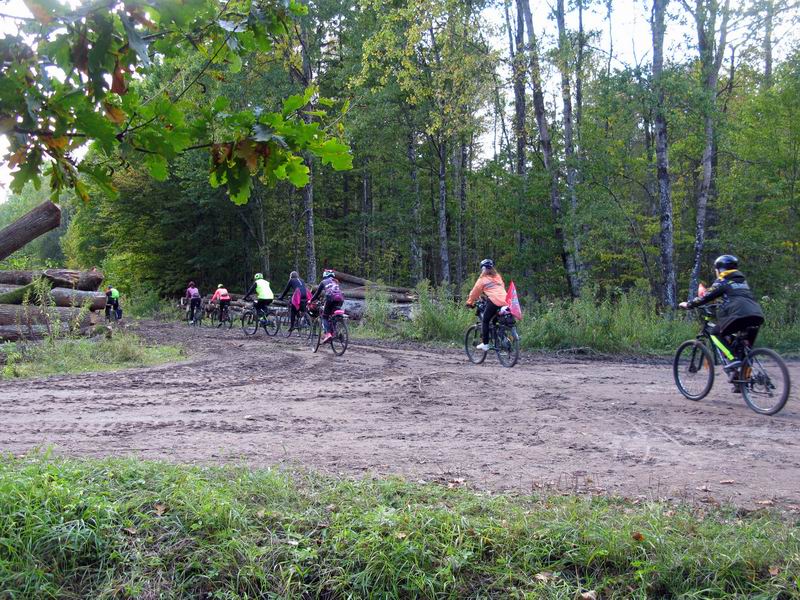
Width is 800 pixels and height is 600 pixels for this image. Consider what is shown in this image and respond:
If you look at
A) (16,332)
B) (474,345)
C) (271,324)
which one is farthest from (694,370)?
(271,324)

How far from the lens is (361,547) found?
151 inches

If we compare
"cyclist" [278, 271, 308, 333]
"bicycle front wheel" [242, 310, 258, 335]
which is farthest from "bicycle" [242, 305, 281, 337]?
"cyclist" [278, 271, 308, 333]

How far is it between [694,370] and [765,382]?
45.2 inches

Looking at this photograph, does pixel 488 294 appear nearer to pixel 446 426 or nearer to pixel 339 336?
pixel 339 336

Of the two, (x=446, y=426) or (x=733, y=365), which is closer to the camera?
(x=446, y=426)

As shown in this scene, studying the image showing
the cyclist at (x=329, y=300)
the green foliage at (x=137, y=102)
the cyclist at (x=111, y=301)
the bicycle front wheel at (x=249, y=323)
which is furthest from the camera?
the cyclist at (x=111, y=301)

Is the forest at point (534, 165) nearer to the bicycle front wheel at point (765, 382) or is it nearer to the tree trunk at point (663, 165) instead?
the tree trunk at point (663, 165)

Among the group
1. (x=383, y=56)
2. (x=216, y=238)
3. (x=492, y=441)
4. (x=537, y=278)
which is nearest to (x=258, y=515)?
(x=492, y=441)

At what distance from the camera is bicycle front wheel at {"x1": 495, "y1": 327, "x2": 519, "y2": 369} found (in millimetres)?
12938

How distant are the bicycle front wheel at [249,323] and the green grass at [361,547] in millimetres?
18975

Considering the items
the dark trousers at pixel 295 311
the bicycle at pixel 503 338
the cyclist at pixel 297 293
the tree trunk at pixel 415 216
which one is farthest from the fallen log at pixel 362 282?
the bicycle at pixel 503 338

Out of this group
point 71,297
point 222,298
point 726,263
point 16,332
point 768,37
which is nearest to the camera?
point 726,263

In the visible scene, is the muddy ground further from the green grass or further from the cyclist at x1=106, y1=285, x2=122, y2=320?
the cyclist at x1=106, y1=285, x2=122, y2=320

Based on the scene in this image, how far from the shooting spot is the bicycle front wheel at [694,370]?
9023 mm
